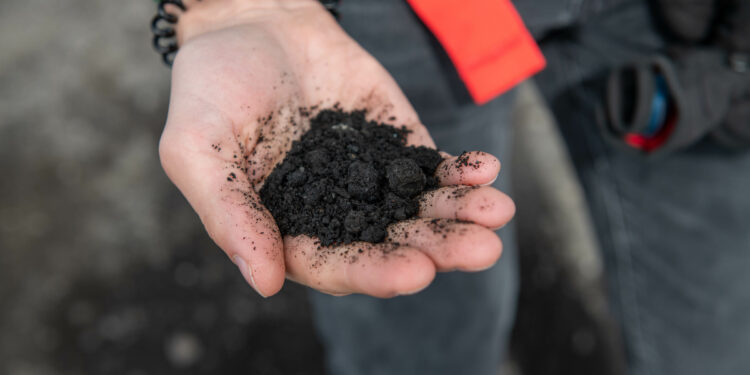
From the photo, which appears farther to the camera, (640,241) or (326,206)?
(640,241)

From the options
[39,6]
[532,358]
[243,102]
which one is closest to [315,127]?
[243,102]

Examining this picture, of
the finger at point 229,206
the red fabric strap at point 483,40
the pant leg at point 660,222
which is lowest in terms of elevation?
the pant leg at point 660,222

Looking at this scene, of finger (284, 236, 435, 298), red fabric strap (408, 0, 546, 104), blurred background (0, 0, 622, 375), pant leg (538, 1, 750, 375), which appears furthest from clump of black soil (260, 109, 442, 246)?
blurred background (0, 0, 622, 375)

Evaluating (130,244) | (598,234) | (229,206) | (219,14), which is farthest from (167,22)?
(598,234)

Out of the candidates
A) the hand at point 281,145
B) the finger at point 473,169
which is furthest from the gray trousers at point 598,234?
the finger at point 473,169

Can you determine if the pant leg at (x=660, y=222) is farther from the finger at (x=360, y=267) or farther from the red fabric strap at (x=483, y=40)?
the finger at (x=360, y=267)

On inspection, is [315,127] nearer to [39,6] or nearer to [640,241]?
[640,241]
